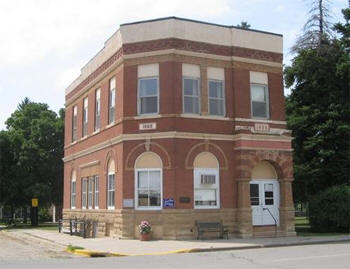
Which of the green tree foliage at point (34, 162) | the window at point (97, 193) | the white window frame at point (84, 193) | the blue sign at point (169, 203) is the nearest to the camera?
the blue sign at point (169, 203)

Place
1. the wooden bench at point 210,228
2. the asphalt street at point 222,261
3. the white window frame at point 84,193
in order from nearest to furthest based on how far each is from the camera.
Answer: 1. the asphalt street at point 222,261
2. the wooden bench at point 210,228
3. the white window frame at point 84,193

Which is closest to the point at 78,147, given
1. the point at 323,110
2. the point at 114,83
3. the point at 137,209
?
the point at 114,83

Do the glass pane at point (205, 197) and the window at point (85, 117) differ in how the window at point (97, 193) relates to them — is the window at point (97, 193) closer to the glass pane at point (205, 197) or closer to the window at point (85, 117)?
the window at point (85, 117)

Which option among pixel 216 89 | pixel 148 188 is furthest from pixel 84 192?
pixel 216 89

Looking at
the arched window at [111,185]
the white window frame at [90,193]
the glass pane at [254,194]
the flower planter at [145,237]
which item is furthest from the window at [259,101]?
the white window frame at [90,193]

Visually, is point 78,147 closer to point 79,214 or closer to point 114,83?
point 79,214

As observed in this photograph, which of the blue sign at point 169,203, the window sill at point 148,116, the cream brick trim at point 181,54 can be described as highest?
the cream brick trim at point 181,54

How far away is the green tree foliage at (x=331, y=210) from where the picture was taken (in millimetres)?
26172

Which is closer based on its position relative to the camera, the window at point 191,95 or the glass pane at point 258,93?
the window at point 191,95

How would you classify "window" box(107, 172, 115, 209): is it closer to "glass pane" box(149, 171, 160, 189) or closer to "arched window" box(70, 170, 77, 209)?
"glass pane" box(149, 171, 160, 189)

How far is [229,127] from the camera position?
24734mm

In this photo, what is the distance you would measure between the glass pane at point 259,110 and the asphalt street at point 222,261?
Result: 30.8 ft

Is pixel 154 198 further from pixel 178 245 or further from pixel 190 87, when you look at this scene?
pixel 190 87

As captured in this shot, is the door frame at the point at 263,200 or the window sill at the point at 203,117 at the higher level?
the window sill at the point at 203,117
